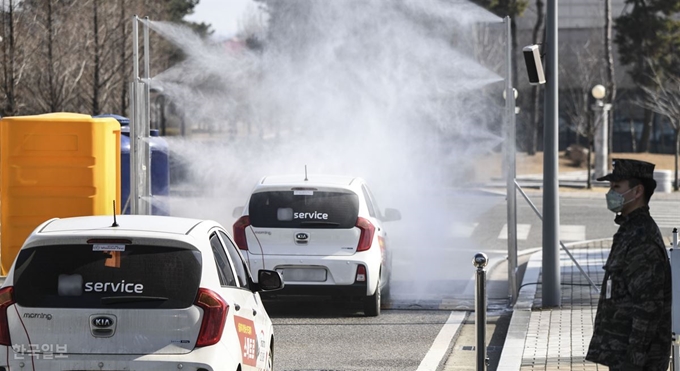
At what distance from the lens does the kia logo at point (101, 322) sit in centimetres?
661

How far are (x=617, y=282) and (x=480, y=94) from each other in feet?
138

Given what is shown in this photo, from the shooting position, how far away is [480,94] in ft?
156

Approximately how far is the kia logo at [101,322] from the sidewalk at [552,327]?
3.99m

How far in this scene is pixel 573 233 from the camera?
24.8 metres

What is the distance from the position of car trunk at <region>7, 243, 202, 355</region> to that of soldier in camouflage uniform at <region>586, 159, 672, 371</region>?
2211mm

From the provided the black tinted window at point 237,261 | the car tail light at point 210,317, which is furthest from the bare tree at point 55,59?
the car tail light at point 210,317

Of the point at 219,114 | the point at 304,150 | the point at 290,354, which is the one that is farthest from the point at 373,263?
the point at 219,114

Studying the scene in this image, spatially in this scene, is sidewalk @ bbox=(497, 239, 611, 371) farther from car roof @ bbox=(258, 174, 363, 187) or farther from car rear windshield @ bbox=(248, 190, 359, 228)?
car roof @ bbox=(258, 174, 363, 187)

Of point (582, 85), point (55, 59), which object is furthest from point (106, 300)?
point (582, 85)

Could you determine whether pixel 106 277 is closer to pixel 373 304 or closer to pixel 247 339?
pixel 247 339

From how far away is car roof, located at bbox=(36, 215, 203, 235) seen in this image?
690 cm

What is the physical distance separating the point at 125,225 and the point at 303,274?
5959mm

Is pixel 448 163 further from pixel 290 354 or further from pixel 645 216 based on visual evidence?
pixel 645 216

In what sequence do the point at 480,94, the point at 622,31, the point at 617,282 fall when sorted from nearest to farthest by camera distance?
the point at 617,282 → the point at 480,94 → the point at 622,31
